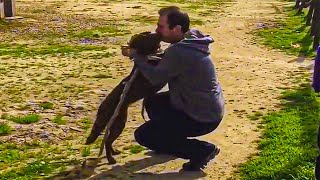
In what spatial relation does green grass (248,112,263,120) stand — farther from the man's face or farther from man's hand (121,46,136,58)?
man's hand (121,46,136,58)

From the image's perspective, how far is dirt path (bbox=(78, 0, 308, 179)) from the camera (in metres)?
5.78

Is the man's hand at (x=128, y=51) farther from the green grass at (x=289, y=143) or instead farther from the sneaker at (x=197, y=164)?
the green grass at (x=289, y=143)

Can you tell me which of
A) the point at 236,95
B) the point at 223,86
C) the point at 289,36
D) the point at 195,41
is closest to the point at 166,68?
the point at 195,41

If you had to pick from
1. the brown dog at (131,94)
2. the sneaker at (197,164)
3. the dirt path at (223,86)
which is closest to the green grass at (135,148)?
the dirt path at (223,86)

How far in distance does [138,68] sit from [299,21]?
593 inches

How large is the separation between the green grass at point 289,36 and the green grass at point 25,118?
7005 millimetres

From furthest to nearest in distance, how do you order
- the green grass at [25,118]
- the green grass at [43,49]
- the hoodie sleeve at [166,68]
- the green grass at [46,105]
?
1. the green grass at [43,49]
2. the green grass at [46,105]
3. the green grass at [25,118]
4. the hoodie sleeve at [166,68]

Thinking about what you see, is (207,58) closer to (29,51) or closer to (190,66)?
(190,66)

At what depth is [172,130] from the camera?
5699mm

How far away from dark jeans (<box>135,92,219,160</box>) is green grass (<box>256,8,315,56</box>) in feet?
25.7

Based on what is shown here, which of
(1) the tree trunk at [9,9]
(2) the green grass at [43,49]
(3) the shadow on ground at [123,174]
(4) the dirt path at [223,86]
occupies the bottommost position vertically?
Answer: (1) the tree trunk at [9,9]

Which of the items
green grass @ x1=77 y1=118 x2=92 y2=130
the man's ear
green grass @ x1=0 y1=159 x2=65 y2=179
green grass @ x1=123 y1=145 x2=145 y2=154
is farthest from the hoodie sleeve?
green grass @ x1=77 y1=118 x2=92 y2=130

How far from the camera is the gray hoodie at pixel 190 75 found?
5.53m

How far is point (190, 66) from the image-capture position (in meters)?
5.55
